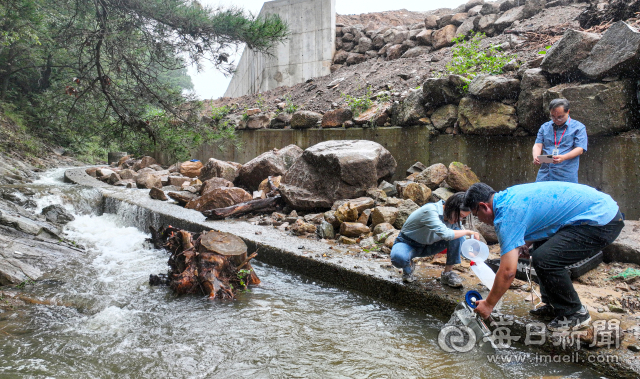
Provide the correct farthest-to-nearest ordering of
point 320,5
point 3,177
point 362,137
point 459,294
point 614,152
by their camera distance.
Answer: point 320,5, point 3,177, point 362,137, point 614,152, point 459,294

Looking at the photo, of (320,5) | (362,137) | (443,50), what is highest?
(320,5)

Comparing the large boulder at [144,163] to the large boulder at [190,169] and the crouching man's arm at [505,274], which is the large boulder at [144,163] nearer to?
the large boulder at [190,169]

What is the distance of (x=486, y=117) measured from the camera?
21.1ft

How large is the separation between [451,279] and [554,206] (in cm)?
132

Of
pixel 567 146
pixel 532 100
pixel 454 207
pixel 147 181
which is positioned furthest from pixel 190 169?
pixel 567 146

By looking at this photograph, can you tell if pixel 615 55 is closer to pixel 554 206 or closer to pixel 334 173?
pixel 554 206

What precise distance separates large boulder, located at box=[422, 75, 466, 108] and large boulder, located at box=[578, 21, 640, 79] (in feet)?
6.89

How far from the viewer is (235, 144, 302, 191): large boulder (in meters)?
8.78

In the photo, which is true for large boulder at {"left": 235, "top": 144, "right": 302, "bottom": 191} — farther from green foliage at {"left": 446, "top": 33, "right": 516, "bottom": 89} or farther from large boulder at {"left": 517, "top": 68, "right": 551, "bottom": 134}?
large boulder at {"left": 517, "top": 68, "right": 551, "bottom": 134}

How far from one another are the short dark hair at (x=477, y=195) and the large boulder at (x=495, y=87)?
14.2ft

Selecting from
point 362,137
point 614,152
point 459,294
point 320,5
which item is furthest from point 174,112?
point 320,5

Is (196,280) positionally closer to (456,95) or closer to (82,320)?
(82,320)

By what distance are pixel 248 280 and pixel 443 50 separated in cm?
915

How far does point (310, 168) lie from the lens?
7383mm
